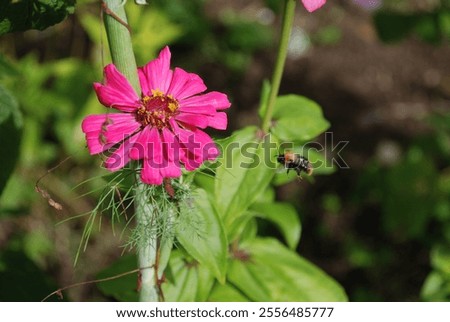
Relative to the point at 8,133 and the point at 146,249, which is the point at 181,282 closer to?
the point at 146,249

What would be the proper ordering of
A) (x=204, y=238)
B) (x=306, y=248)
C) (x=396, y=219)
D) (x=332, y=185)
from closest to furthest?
(x=204, y=238), (x=396, y=219), (x=306, y=248), (x=332, y=185)

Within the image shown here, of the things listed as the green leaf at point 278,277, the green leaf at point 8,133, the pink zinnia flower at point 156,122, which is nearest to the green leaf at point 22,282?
the green leaf at point 8,133

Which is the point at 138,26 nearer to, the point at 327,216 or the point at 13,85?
the point at 13,85
